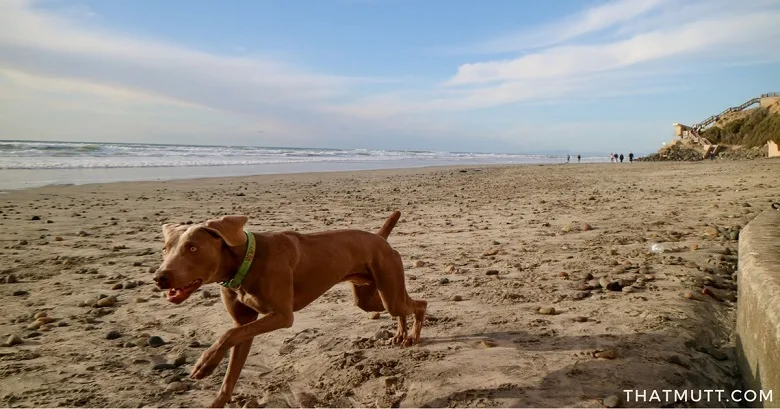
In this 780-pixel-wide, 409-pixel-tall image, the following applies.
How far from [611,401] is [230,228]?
2754 mm

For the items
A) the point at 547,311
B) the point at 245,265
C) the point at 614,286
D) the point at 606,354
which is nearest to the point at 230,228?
the point at 245,265

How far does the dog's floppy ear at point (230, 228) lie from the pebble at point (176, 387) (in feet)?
4.60

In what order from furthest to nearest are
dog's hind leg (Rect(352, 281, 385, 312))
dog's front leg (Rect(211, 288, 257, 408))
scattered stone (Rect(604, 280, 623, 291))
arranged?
scattered stone (Rect(604, 280, 623, 291))
dog's hind leg (Rect(352, 281, 385, 312))
dog's front leg (Rect(211, 288, 257, 408))

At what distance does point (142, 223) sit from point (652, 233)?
35.5 ft

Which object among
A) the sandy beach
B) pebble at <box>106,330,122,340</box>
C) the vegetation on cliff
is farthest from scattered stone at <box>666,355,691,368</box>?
the vegetation on cliff

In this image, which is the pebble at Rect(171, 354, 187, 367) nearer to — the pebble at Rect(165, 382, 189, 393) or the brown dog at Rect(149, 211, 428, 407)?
the pebble at Rect(165, 382, 189, 393)

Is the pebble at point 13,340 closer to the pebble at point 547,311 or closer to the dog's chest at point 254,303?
the dog's chest at point 254,303

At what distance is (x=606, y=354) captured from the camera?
3.74m

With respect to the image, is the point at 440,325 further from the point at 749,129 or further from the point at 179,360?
the point at 749,129

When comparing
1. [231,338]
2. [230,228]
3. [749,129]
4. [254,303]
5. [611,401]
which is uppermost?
[749,129]

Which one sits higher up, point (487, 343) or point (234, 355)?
point (234, 355)

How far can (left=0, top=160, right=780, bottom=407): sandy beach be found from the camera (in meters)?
3.54

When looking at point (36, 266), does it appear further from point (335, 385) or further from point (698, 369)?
point (698, 369)

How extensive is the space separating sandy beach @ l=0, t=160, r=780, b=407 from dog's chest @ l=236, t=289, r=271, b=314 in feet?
2.51
